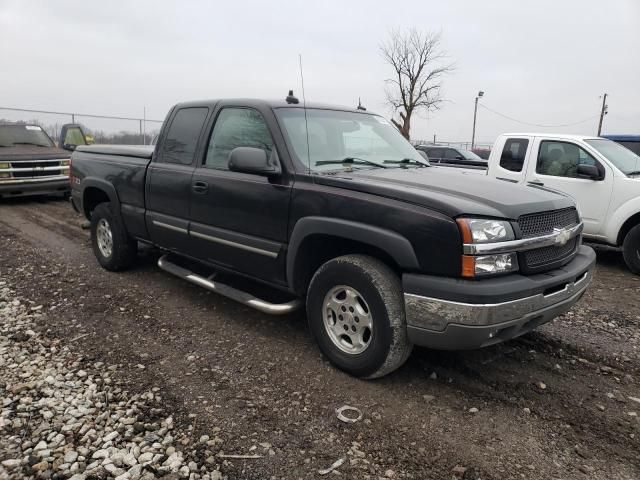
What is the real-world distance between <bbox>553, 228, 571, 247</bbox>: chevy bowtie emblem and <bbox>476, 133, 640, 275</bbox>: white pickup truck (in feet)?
10.2

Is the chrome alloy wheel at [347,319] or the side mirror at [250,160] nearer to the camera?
the chrome alloy wheel at [347,319]

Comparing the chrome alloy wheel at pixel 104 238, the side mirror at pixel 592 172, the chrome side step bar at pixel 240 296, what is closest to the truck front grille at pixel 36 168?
the chrome alloy wheel at pixel 104 238

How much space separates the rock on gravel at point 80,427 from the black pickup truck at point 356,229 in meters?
1.17

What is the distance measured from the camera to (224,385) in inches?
126

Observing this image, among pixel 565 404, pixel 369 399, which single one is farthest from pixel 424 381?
pixel 565 404

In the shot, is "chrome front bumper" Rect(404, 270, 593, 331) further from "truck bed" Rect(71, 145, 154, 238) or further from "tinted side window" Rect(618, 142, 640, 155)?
"tinted side window" Rect(618, 142, 640, 155)

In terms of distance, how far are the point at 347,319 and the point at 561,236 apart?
1519mm

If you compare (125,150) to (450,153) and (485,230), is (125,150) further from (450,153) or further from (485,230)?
(450,153)

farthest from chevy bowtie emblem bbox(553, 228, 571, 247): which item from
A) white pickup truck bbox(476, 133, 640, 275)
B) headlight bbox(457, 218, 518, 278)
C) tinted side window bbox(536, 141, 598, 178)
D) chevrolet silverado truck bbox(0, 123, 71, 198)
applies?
chevrolet silverado truck bbox(0, 123, 71, 198)

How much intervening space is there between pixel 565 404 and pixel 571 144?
199 inches

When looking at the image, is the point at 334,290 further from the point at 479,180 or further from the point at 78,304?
the point at 78,304

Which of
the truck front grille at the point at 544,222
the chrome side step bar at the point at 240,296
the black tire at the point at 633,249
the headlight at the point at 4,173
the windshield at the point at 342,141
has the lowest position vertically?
the black tire at the point at 633,249

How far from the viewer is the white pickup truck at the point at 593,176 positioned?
20.7 ft

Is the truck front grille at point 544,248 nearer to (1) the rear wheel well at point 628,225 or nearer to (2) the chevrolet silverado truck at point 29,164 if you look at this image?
(1) the rear wheel well at point 628,225
